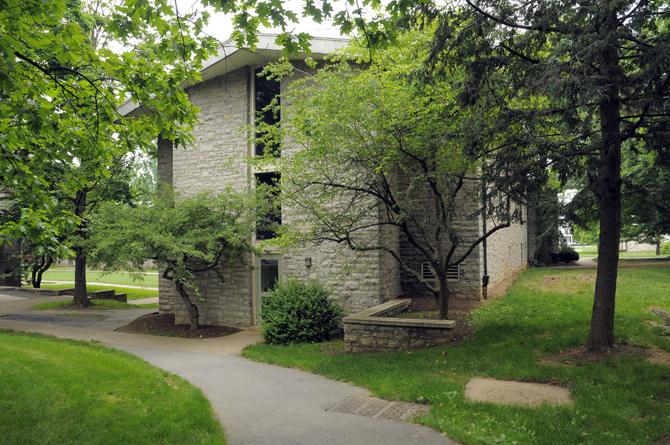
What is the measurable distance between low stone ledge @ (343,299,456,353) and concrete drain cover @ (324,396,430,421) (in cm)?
296

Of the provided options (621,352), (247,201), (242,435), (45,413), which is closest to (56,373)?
(45,413)

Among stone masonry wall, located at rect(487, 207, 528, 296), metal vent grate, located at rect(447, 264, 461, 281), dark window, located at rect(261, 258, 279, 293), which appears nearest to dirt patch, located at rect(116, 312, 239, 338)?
dark window, located at rect(261, 258, 279, 293)

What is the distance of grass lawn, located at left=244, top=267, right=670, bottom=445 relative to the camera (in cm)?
560

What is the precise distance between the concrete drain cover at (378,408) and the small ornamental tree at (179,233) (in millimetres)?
6408

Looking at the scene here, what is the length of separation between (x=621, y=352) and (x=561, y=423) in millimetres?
3171

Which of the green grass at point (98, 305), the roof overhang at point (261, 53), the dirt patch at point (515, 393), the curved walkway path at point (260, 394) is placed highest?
the roof overhang at point (261, 53)

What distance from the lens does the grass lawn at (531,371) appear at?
560 centimetres

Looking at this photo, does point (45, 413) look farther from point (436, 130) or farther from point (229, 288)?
point (229, 288)

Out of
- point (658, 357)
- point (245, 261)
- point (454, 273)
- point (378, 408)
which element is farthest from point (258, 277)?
point (658, 357)

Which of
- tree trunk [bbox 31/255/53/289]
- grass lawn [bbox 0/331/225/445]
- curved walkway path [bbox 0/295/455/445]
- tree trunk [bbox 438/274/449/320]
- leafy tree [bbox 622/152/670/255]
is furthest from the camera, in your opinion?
tree trunk [bbox 31/255/53/289]

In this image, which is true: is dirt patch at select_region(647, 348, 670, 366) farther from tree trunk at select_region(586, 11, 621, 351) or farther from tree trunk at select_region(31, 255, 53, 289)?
tree trunk at select_region(31, 255, 53, 289)

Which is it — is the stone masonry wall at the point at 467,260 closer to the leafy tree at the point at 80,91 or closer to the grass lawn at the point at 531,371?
the grass lawn at the point at 531,371

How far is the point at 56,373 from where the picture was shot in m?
7.56

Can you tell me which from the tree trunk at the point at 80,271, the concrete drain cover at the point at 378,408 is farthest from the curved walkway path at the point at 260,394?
the tree trunk at the point at 80,271
